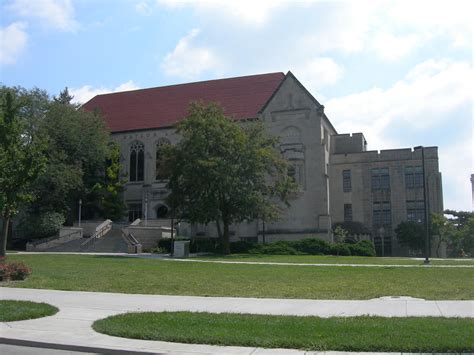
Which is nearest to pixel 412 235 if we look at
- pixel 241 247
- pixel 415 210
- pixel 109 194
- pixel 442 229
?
pixel 442 229

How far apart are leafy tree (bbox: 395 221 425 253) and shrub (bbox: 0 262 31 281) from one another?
41.9 metres

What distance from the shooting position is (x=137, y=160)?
6500 centimetres

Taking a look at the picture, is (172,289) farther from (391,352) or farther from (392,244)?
(392,244)

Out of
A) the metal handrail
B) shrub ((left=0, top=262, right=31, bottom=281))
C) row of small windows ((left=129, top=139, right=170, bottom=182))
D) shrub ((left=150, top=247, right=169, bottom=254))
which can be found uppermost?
row of small windows ((left=129, top=139, right=170, bottom=182))

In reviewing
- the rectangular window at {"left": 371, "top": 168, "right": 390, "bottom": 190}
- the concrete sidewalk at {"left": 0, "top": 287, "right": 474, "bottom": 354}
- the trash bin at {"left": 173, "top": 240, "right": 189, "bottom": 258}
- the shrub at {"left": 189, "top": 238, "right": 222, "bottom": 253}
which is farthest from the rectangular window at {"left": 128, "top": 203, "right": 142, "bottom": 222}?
the concrete sidewalk at {"left": 0, "top": 287, "right": 474, "bottom": 354}

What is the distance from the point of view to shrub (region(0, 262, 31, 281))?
1878 cm

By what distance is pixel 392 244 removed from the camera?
55.4m

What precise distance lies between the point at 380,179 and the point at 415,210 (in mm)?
5026

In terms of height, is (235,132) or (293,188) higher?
(235,132)

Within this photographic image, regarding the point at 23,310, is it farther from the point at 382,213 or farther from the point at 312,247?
the point at 382,213

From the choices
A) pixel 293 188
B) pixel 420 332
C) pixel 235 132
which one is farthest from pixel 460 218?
pixel 420 332

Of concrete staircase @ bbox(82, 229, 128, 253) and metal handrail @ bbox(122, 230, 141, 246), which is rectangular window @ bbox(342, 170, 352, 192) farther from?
concrete staircase @ bbox(82, 229, 128, 253)

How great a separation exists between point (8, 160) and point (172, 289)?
35.6 ft

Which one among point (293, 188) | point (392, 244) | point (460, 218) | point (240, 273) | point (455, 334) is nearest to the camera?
point (455, 334)
